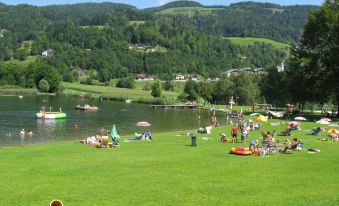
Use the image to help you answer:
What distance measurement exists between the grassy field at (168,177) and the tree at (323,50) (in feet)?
131

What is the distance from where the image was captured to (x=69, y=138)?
5750 cm

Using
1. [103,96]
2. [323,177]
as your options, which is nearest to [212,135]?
[323,177]

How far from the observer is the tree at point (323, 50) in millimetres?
73094

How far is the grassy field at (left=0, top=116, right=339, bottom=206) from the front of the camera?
65.2 ft

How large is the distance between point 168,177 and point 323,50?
5862 centimetres

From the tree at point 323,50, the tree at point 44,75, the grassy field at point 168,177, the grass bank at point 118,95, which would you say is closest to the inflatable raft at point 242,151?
the grassy field at point 168,177

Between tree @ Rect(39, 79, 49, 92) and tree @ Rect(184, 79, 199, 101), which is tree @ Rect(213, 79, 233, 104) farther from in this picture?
tree @ Rect(39, 79, 49, 92)

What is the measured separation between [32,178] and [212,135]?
2619 centimetres

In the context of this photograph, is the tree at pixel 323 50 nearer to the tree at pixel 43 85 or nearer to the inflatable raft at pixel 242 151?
the inflatable raft at pixel 242 151

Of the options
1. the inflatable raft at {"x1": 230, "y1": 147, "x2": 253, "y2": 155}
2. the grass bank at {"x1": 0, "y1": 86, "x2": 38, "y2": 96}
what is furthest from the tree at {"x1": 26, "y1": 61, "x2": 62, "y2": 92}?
the inflatable raft at {"x1": 230, "y1": 147, "x2": 253, "y2": 155}

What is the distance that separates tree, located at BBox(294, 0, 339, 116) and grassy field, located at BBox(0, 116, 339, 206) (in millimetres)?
39875

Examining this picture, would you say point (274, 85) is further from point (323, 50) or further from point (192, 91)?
point (192, 91)

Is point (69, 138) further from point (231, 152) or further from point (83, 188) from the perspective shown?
point (83, 188)

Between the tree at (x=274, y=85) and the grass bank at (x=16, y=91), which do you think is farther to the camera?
the grass bank at (x=16, y=91)
